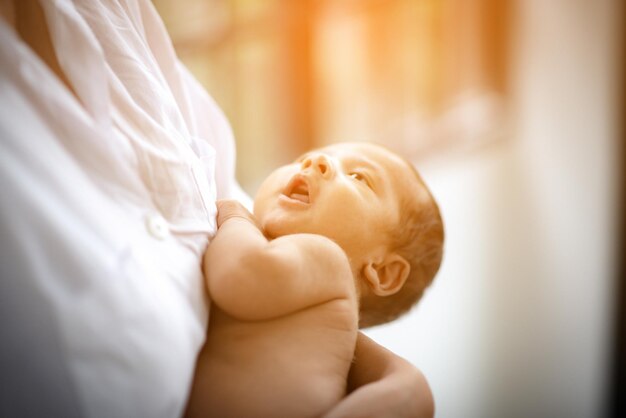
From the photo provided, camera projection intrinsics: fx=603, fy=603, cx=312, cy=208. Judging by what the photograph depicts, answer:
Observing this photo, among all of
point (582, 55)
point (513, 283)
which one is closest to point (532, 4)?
point (582, 55)

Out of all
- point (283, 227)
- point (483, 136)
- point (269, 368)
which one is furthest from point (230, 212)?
point (483, 136)

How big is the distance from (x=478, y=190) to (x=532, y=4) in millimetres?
807

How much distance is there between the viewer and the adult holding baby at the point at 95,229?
1.24 feet

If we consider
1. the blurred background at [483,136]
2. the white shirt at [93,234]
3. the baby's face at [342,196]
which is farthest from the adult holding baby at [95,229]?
the blurred background at [483,136]

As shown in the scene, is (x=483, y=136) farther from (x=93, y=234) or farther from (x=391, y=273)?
(x=93, y=234)

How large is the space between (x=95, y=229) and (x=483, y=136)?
2013 millimetres

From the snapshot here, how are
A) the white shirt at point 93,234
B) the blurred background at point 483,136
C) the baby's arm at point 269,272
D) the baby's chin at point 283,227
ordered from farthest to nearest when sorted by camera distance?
Answer: 1. the blurred background at point 483,136
2. the baby's chin at point 283,227
3. the baby's arm at point 269,272
4. the white shirt at point 93,234

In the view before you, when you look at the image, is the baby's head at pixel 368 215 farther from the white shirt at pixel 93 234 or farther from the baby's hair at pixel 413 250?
the white shirt at pixel 93 234

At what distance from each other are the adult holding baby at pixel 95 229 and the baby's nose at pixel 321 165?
15 centimetres

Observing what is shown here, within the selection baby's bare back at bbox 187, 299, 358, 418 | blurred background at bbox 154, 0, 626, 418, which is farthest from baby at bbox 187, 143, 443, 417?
blurred background at bbox 154, 0, 626, 418

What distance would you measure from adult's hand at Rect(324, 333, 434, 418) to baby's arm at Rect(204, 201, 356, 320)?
0.08 m

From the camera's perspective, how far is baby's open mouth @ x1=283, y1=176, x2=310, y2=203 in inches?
24.4

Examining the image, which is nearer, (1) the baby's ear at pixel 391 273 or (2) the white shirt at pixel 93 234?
(2) the white shirt at pixel 93 234

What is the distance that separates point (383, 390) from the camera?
511mm
